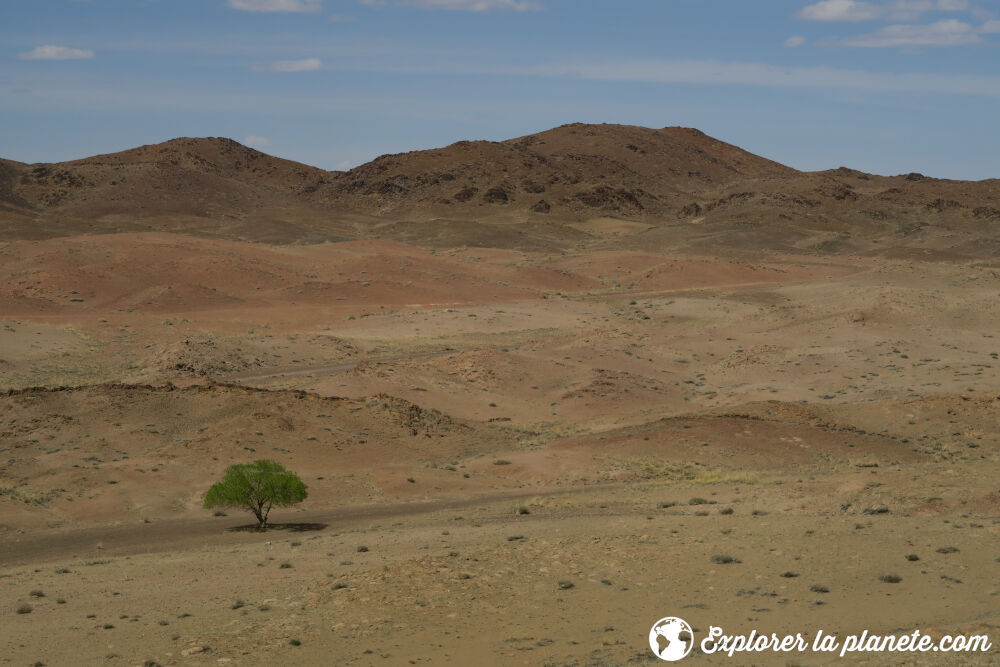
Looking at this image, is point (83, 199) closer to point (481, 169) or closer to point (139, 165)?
point (139, 165)

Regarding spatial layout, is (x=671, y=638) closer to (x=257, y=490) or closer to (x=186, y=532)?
(x=257, y=490)

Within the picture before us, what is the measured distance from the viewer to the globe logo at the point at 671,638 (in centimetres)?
1255

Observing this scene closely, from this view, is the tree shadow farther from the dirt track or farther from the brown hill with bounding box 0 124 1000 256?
the brown hill with bounding box 0 124 1000 256

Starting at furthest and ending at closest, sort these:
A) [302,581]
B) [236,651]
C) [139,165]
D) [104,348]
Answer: [139,165] < [104,348] < [302,581] < [236,651]

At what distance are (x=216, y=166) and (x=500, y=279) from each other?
358 ft

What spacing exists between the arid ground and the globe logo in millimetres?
250

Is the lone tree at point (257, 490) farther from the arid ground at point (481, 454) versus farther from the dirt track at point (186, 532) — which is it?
the arid ground at point (481, 454)

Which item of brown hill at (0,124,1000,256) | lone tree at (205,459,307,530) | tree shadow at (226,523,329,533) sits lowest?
tree shadow at (226,523,329,533)

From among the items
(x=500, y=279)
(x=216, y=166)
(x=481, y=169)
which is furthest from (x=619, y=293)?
(x=216, y=166)

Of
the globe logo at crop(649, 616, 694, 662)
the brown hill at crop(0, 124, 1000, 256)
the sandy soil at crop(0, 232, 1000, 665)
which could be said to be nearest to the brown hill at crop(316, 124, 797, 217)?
the brown hill at crop(0, 124, 1000, 256)

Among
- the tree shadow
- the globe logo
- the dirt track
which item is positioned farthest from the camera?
the tree shadow

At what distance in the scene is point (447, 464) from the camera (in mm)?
30828

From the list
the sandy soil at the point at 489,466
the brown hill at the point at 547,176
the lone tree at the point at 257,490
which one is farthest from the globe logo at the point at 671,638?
the brown hill at the point at 547,176

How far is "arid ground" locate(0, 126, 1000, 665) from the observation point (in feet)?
46.7
